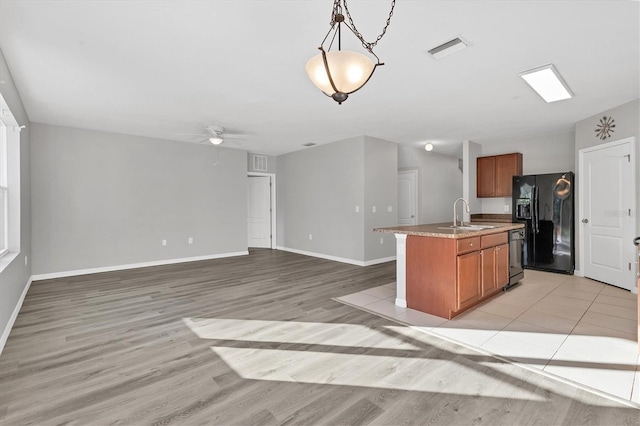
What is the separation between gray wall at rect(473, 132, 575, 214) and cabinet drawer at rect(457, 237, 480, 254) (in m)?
3.75

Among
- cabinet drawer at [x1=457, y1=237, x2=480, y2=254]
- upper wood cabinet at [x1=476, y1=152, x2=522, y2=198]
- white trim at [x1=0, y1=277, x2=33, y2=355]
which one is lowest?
white trim at [x1=0, y1=277, x2=33, y2=355]

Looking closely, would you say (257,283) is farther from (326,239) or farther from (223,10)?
(223,10)

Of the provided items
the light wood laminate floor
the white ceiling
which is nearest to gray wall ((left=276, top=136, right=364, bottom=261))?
the white ceiling

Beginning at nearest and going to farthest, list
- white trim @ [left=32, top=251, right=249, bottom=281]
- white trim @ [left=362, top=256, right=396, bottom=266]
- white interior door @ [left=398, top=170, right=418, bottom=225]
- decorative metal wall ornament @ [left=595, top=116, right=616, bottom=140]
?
decorative metal wall ornament @ [left=595, top=116, right=616, bottom=140], white trim @ [left=32, top=251, right=249, bottom=281], white trim @ [left=362, top=256, right=396, bottom=266], white interior door @ [left=398, top=170, right=418, bottom=225]

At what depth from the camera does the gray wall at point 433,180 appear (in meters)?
7.64

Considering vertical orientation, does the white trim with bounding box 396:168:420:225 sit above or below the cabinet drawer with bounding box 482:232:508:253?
above

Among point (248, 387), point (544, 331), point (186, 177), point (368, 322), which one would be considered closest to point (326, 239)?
point (186, 177)

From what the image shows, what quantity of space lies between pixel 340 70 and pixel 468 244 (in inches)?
96.3

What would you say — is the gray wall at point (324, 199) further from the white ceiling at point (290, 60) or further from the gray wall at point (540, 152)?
the gray wall at point (540, 152)

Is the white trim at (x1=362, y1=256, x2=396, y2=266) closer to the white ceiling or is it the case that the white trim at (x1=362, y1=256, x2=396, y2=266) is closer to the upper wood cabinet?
the upper wood cabinet

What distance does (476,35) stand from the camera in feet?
7.91

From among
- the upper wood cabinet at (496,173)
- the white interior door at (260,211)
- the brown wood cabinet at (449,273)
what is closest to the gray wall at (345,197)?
the white interior door at (260,211)

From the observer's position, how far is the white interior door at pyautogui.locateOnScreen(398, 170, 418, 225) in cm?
780

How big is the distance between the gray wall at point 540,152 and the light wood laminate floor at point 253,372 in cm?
498
